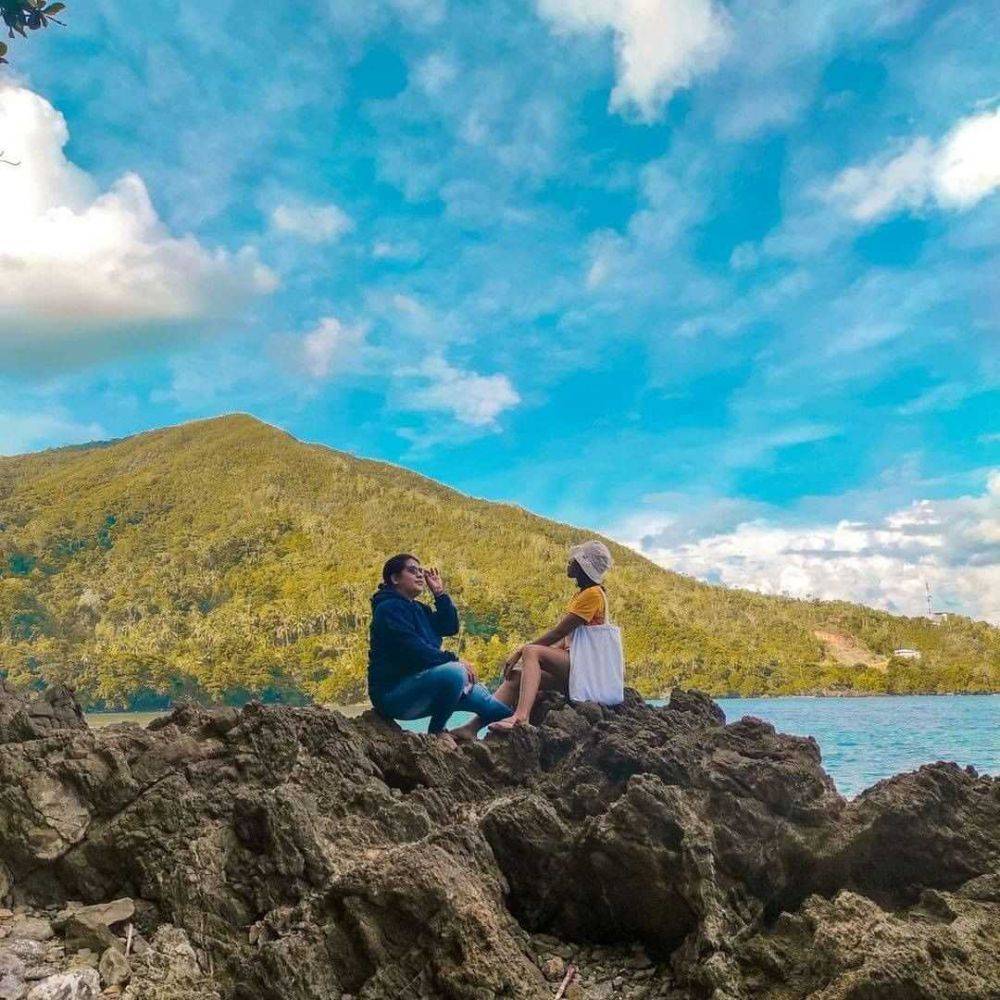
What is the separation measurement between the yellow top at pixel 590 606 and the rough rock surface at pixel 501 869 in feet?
6.41

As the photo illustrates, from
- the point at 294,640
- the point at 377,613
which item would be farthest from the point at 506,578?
the point at 377,613

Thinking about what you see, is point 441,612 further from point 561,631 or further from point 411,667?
point 561,631

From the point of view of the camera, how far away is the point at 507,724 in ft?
29.3

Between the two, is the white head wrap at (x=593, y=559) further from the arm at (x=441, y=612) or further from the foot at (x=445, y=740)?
the foot at (x=445, y=740)

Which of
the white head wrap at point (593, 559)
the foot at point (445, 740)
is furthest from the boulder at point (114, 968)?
the white head wrap at point (593, 559)

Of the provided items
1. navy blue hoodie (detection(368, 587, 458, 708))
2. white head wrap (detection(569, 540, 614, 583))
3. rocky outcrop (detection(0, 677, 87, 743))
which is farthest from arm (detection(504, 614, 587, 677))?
rocky outcrop (detection(0, 677, 87, 743))

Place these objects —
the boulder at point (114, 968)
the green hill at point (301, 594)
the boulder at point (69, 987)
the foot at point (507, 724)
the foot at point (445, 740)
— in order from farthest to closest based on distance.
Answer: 1. the green hill at point (301, 594)
2. the foot at point (507, 724)
3. the foot at point (445, 740)
4. the boulder at point (114, 968)
5. the boulder at point (69, 987)

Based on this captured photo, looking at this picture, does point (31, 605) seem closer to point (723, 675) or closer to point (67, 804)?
point (723, 675)

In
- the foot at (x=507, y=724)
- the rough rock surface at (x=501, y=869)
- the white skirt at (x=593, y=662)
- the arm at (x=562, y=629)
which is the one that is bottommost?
the rough rock surface at (x=501, y=869)

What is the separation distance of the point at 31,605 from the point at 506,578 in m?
67.5

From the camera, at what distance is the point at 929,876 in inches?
239

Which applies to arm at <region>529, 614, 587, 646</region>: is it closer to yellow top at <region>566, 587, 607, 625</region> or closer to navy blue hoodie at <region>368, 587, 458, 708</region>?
yellow top at <region>566, 587, 607, 625</region>

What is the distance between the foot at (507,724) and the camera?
884cm

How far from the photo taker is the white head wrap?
388 inches
